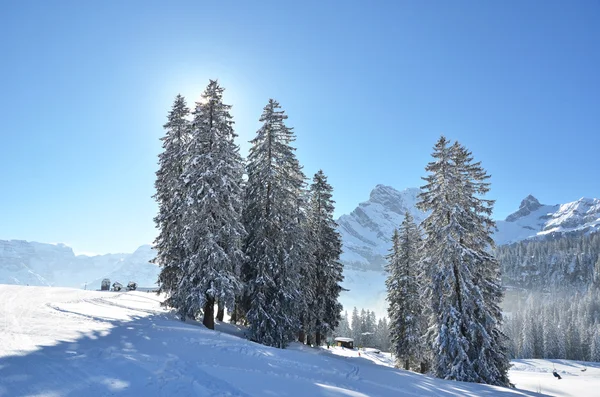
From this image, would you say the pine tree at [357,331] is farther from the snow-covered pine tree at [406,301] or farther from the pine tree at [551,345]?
the snow-covered pine tree at [406,301]

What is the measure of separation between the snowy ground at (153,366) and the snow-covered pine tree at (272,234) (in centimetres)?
659

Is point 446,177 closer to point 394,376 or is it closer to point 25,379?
point 394,376

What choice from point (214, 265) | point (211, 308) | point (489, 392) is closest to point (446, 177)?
point (489, 392)

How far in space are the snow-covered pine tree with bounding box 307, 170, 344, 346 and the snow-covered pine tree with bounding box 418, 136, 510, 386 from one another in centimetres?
954

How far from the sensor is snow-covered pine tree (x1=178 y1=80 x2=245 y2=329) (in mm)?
19188

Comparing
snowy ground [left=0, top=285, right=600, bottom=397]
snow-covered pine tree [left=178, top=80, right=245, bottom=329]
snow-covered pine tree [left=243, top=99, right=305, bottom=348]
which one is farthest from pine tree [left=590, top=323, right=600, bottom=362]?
snow-covered pine tree [left=178, top=80, right=245, bottom=329]

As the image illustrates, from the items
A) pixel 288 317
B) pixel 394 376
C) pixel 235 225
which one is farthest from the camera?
pixel 288 317

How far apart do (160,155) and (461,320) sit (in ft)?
76.4

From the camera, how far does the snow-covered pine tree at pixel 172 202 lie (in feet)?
72.2

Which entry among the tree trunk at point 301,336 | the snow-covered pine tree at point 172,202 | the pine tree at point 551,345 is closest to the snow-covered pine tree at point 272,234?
the snow-covered pine tree at point 172,202

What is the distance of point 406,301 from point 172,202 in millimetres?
23686

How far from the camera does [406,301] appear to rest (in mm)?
33688

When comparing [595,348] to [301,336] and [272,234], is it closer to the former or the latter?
[301,336]

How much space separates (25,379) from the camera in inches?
306
